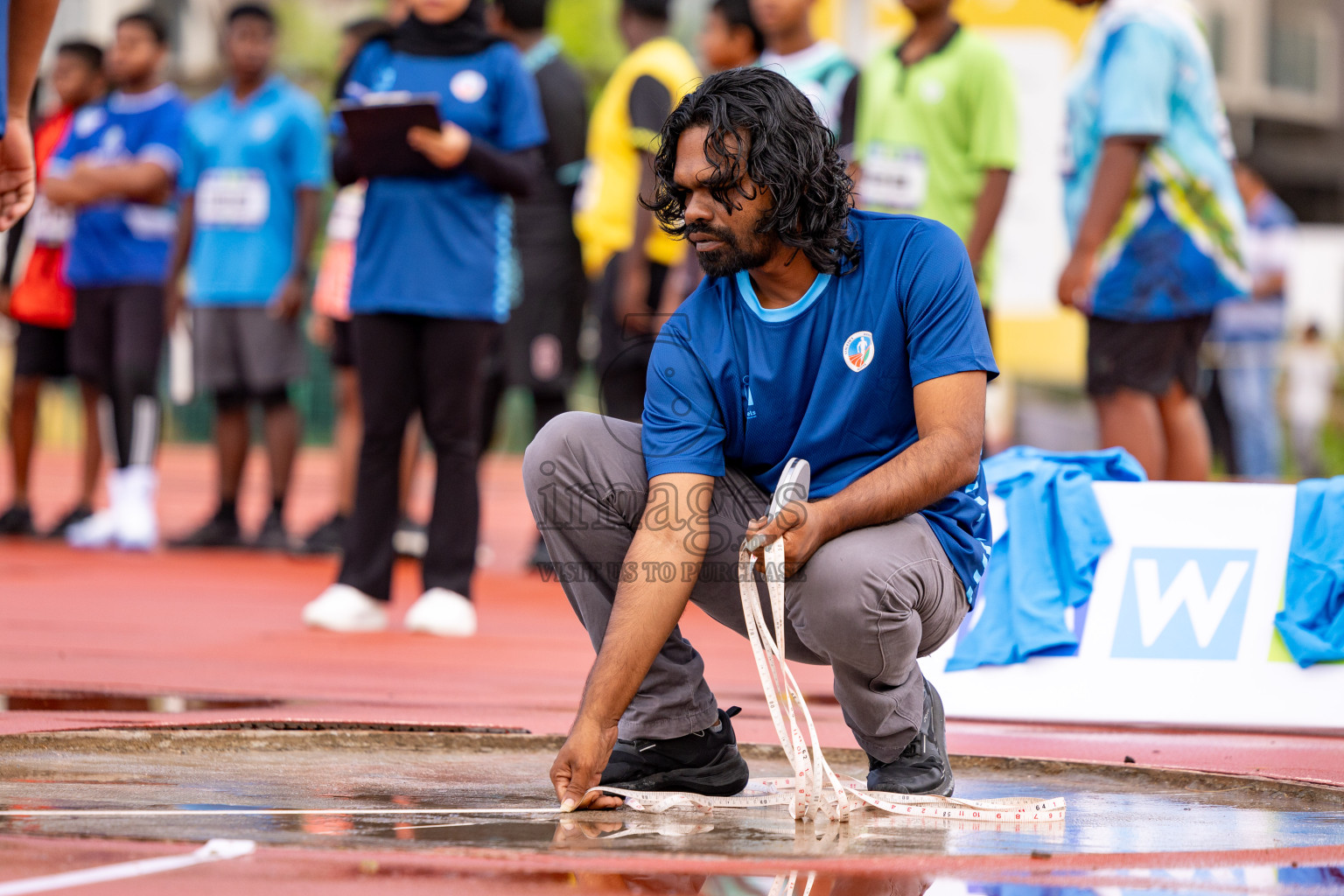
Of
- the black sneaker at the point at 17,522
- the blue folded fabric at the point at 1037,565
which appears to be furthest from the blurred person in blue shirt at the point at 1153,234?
the black sneaker at the point at 17,522

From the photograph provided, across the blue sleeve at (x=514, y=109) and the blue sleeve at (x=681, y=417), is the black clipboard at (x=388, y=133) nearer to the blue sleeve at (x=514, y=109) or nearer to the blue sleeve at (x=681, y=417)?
the blue sleeve at (x=514, y=109)

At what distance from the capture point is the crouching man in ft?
9.14

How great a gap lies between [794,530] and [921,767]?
569 mm

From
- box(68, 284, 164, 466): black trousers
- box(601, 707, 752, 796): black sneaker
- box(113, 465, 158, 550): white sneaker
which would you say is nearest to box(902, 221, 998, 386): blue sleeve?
box(601, 707, 752, 796): black sneaker

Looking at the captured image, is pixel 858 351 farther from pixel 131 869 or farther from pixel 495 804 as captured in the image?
pixel 131 869

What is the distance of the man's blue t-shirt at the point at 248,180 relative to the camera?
7.87m

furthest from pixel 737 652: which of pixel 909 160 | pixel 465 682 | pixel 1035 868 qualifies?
pixel 1035 868

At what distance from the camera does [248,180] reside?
25.8ft

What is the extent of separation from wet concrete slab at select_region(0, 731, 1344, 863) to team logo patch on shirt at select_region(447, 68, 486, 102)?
2.62 meters

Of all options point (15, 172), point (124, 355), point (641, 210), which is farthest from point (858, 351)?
point (124, 355)

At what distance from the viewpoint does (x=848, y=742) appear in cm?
373

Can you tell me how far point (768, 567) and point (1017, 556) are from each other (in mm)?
1493

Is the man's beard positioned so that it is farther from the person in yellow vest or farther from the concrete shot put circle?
the person in yellow vest

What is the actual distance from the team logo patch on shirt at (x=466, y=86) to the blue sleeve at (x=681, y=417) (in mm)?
2693
